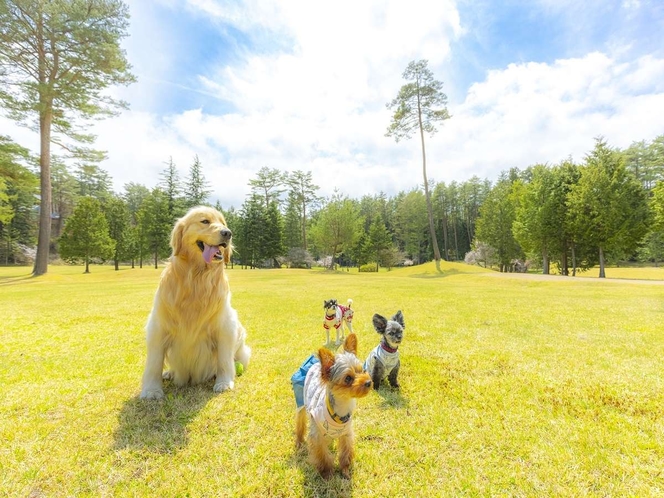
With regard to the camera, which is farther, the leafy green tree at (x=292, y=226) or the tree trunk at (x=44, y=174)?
the leafy green tree at (x=292, y=226)

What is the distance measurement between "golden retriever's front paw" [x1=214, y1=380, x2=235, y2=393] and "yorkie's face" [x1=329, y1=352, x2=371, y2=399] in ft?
7.13

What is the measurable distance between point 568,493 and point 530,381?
2.31 meters

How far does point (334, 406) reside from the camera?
241cm

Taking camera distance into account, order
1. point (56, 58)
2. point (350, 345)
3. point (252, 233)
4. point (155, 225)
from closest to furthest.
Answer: point (350, 345)
point (56, 58)
point (155, 225)
point (252, 233)

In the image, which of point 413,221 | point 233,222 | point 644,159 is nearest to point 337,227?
point 233,222

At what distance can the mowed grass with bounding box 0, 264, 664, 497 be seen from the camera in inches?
93.5

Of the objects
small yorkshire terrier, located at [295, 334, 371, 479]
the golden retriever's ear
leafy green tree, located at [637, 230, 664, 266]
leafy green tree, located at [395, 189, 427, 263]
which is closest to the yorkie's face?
small yorkshire terrier, located at [295, 334, 371, 479]

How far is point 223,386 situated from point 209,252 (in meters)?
1.82

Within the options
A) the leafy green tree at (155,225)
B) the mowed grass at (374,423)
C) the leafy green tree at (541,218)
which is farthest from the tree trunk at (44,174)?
the leafy green tree at (541,218)

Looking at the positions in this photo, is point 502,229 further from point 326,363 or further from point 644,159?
point 326,363

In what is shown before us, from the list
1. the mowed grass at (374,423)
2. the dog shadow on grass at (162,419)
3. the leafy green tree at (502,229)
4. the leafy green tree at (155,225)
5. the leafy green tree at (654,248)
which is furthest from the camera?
the leafy green tree at (502,229)

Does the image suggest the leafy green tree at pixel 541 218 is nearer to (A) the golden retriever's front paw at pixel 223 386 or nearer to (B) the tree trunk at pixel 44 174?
(A) the golden retriever's front paw at pixel 223 386

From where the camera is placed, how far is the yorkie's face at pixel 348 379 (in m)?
2.28

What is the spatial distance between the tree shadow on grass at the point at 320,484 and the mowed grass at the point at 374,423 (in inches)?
0.6
